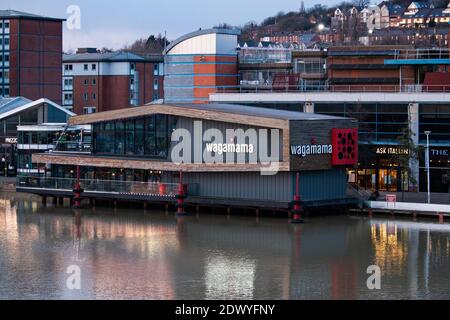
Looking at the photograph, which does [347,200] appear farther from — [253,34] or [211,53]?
[253,34]

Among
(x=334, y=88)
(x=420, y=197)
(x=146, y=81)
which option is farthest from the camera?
(x=146, y=81)

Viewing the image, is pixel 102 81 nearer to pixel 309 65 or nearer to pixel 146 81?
pixel 146 81

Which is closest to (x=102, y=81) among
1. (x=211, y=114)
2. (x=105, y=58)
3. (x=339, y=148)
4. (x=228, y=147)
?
(x=105, y=58)

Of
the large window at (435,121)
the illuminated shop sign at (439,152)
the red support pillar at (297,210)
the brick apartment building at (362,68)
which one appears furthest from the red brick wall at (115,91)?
the red support pillar at (297,210)

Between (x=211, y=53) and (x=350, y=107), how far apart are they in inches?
513

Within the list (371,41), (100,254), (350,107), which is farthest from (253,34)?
(100,254)

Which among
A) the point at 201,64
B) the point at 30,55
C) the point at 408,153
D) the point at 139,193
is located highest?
the point at 30,55

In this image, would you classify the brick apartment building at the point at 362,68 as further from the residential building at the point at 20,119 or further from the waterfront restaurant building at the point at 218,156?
the residential building at the point at 20,119

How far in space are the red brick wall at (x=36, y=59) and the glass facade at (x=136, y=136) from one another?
32.3 meters

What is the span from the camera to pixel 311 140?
4353 cm

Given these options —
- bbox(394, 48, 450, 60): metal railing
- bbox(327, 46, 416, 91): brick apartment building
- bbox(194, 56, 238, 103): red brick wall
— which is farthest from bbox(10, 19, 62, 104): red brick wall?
bbox(394, 48, 450, 60): metal railing

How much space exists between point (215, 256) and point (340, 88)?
2338 cm

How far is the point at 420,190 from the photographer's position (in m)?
50.4

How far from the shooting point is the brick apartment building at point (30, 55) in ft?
265
